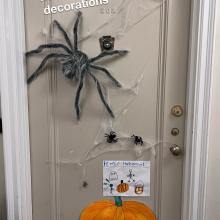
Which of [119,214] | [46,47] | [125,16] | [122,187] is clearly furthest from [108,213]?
[125,16]

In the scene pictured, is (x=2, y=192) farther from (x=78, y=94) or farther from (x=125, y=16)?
(x=125, y=16)

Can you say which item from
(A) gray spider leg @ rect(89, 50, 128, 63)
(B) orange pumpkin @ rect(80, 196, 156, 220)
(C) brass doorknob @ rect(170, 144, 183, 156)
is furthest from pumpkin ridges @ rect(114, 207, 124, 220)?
(A) gray spider leg @ rect(89, 50, 128, 63)

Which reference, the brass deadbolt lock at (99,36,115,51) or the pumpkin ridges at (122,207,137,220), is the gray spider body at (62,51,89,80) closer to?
the brass deadbolt lock at (99,36,115,51)

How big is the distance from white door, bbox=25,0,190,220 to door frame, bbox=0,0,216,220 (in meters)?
0.06

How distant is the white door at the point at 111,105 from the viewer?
57.3 inches

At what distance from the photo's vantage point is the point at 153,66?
149cm

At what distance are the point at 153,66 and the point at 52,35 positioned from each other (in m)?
0.55

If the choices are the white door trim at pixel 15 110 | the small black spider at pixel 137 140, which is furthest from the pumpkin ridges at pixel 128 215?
the white door trim at pixel 15 110

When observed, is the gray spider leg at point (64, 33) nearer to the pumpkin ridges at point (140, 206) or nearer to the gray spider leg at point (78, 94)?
the gray spider leg at point (78, 94)

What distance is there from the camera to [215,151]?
1.43 m

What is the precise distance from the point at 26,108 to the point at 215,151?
998mm

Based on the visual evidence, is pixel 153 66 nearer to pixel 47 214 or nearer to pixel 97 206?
pixel 97 206

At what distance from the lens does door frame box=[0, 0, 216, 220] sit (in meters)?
1.34

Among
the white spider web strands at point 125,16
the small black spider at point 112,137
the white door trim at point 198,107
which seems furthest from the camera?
the small black spider at point 112,137
